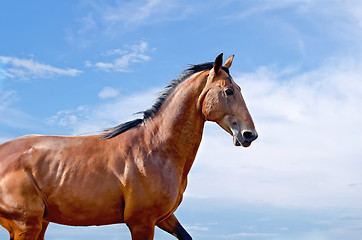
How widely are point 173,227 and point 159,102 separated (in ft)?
5.83

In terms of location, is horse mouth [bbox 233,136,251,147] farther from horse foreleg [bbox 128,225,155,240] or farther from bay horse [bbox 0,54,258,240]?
horse foreleg [bbox 128,225,155,240]

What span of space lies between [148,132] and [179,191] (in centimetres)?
90

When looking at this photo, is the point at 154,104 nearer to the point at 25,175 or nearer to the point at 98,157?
the point at 98,157

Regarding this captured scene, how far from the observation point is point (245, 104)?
633cm

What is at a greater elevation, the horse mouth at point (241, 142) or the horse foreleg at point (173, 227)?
the horse mouth at point (241, 142)

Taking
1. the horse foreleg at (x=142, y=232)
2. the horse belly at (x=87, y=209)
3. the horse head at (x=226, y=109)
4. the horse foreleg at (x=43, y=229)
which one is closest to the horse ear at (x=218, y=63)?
the horse head at (x=226, y=109)

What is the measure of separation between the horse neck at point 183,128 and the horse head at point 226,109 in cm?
12

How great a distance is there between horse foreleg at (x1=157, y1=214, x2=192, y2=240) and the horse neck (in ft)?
2.53

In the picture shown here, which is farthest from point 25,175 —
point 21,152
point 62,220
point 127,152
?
point 127,152

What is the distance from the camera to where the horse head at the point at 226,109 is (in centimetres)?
614

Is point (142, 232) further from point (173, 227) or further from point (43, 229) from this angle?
point (43, 229)

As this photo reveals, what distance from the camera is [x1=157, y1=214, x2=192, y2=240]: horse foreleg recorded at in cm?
658

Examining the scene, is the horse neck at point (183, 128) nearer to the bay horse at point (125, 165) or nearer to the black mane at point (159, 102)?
the bay horse at point (125, 165)

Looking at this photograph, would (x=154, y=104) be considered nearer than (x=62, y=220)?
No
